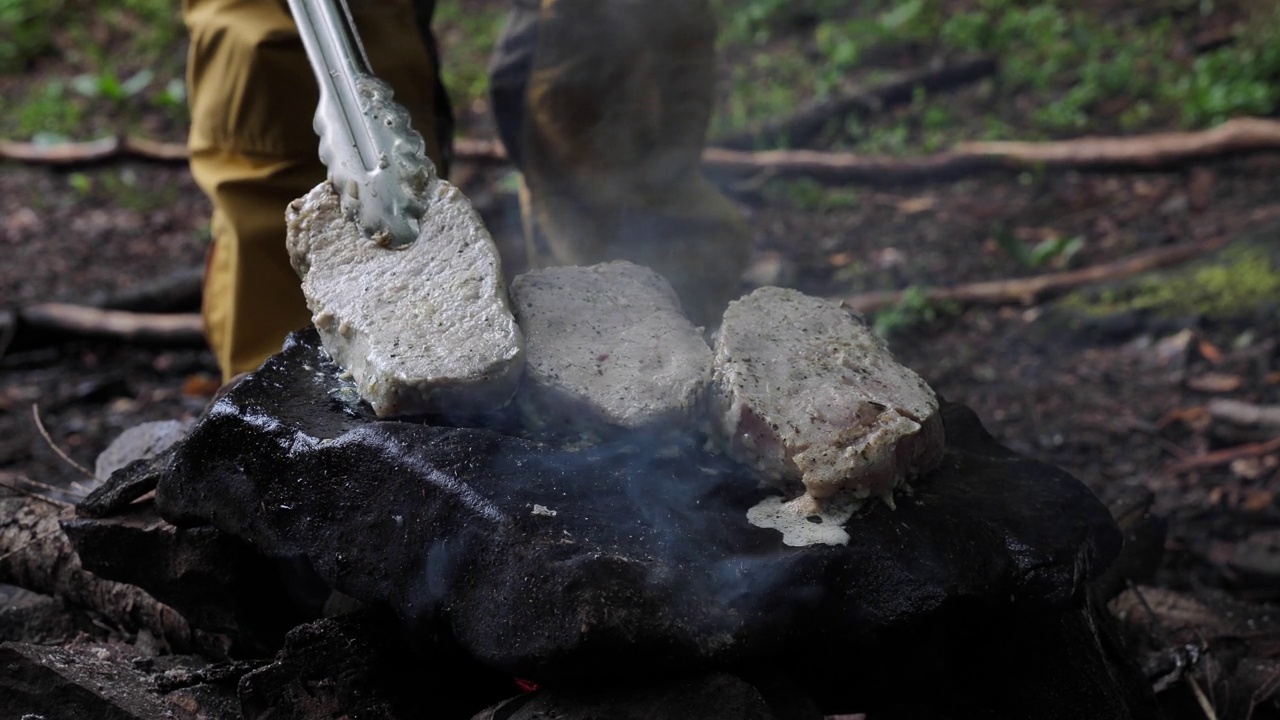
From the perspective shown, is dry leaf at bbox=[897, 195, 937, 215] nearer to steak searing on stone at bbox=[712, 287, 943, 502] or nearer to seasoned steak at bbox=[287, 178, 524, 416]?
steak searing on stone at bbox=[712, 287, 943, 502]

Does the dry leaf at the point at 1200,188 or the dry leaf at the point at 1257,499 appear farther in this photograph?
the dry leaf at the point at 1200,188

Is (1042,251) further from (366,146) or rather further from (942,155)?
(366,146)

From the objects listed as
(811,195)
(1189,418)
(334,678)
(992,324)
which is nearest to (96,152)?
(811,195)

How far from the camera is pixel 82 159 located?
22.9 ft

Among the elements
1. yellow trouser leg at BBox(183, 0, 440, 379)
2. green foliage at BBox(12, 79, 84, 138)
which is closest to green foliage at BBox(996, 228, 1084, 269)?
yellow trouser leg at BBox(183, 0, 440, 379)

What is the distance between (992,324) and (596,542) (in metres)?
3.76

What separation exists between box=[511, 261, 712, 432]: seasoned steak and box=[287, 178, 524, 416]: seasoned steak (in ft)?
0.26

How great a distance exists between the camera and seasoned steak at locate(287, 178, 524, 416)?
1.84m

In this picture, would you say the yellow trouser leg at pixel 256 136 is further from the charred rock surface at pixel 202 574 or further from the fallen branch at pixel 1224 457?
the fallen branch at pixel 1224 457

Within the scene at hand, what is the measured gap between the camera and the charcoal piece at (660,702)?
163cm

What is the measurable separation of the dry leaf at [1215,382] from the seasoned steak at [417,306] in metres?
3.35

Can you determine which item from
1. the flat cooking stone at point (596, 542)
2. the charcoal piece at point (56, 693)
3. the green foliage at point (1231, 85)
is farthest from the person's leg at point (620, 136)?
the green foliage at point (1231, 85)

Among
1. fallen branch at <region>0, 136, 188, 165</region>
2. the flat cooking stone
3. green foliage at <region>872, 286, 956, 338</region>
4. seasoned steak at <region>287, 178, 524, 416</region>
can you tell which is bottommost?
green foliage at <region>872, 286, 956, 338</region>

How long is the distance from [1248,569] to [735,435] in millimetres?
2220
